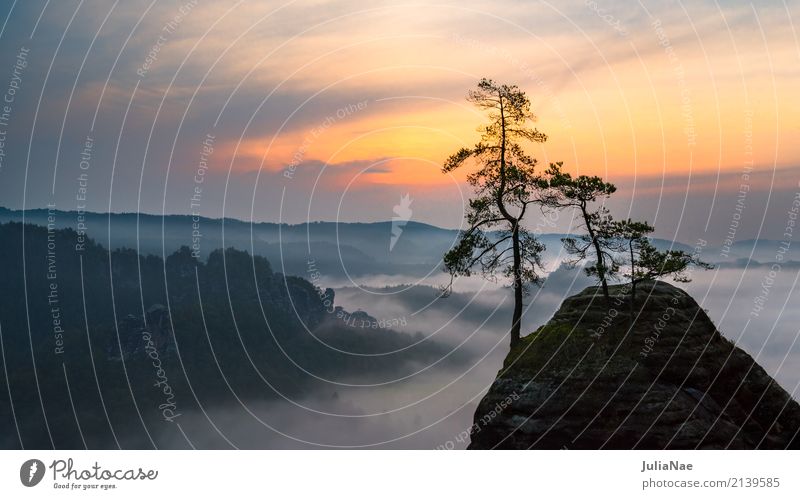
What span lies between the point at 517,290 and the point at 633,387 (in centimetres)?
768

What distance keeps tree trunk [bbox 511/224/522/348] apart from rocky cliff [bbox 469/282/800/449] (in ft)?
2.16

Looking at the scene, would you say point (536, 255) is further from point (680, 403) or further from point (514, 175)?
point (680, 403)

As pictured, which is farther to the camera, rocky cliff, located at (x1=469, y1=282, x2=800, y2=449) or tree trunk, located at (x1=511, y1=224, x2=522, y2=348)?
tree trunk, located at (x1=511, y1=224, x2=522, y2=348)

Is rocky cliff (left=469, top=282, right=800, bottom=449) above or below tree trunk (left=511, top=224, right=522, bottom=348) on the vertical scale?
below

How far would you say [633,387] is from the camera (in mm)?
36281

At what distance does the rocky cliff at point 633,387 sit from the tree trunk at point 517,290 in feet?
2.16

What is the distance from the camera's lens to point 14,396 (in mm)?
199250

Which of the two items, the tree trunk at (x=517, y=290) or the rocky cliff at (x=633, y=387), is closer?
the rocky cliff at (x=633, y=387)

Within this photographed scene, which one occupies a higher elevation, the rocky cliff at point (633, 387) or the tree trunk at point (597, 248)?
the tree trunk at point (597, 248)

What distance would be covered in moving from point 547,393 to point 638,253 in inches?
342

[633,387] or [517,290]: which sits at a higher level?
[517,290]

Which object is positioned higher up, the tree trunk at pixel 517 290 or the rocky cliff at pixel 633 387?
the tree trunk at pixel 517 290

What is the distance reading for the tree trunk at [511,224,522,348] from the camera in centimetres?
3925

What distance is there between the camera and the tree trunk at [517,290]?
39250 millimetres
